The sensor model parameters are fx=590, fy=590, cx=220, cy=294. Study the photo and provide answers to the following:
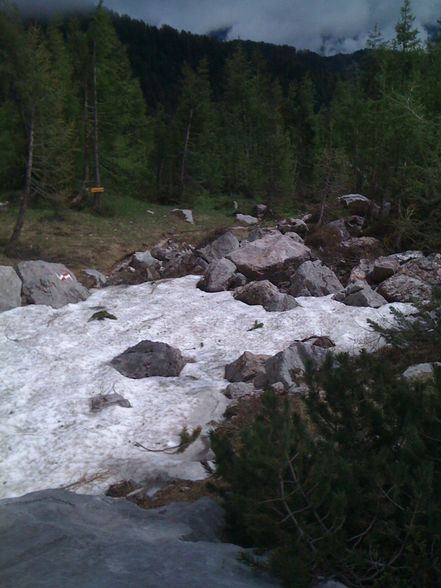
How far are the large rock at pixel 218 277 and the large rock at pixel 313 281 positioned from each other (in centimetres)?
185

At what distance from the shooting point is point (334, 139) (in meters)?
37.5

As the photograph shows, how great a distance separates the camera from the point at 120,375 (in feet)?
37.4

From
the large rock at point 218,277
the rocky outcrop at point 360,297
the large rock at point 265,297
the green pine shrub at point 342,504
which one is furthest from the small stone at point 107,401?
the rocky outcrop at point 360,297

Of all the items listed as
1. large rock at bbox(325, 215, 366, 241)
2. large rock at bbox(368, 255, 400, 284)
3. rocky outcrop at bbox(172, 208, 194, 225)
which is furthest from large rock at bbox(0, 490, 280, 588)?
rocky outcrop at bbox(172, 208, 194, 225)

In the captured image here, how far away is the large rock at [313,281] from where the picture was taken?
52.8 ft

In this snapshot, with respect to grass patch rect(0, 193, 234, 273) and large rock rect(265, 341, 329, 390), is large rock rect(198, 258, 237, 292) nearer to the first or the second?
grass patch rect(0, 193, 234, 273)

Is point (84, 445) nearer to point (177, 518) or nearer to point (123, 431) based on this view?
point (123, 431)

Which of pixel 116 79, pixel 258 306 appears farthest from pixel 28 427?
pixel 116 79

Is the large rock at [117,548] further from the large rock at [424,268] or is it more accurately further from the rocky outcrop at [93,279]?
the large rock at [424,268]

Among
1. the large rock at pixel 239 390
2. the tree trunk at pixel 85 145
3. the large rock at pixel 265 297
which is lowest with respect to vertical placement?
the large rock at pixel 239 390

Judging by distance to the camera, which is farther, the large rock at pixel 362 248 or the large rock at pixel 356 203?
the large rock at pixel 356 203

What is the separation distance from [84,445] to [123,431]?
71 centimetres

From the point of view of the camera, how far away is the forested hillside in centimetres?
1340

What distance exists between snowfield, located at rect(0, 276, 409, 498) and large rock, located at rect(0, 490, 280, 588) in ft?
7.38
